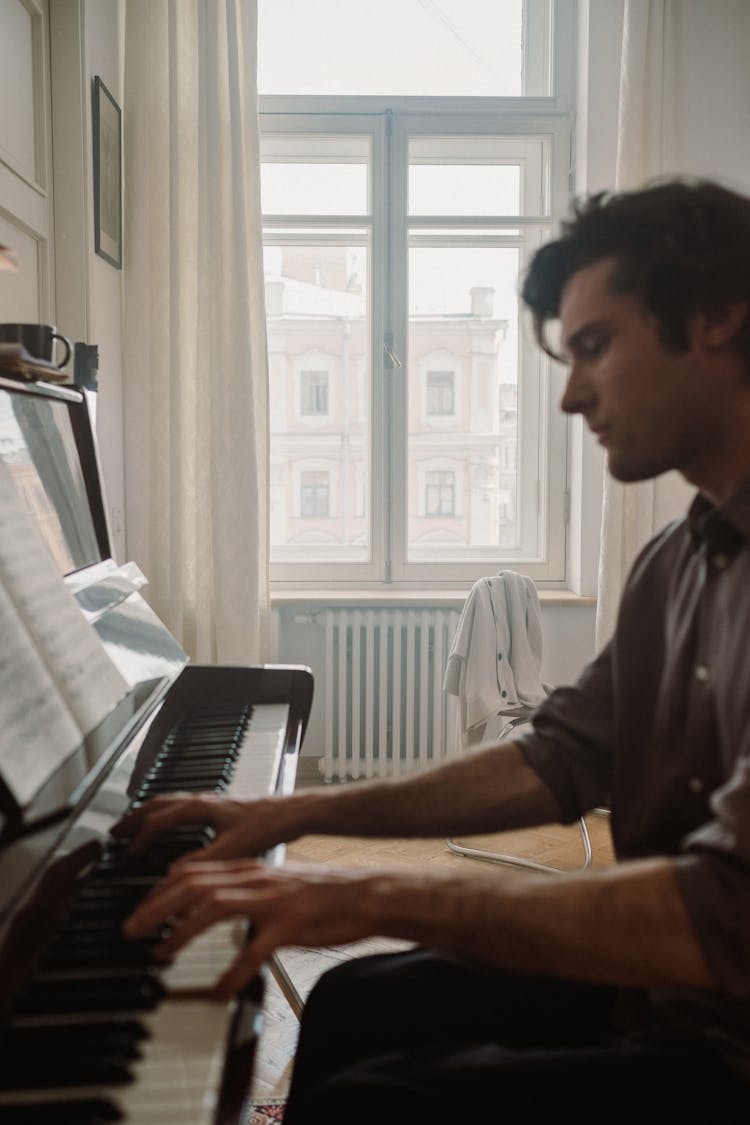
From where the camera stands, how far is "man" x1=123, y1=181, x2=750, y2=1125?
2.60ft

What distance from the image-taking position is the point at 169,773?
1220mm

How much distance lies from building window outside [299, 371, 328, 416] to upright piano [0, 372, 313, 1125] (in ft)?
8.23

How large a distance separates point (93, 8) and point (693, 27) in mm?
2169

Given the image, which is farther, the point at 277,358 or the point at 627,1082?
the point at 277,358

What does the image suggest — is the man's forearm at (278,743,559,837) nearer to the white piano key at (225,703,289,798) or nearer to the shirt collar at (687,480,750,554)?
the white piano key at (225,703,289,798)

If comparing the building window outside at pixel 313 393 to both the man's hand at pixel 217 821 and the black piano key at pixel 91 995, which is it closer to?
the man's hand at pixel 217 821

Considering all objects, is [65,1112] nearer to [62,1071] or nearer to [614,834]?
[62,1071]

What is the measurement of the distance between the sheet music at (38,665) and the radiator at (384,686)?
2.55 m

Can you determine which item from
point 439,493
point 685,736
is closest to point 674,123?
point 439,493

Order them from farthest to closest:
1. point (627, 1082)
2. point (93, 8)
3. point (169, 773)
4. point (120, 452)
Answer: point (120, 452) → point (93, 8) → point (169, 773) → point (627, 1082)

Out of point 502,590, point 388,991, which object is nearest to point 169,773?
point 388,991

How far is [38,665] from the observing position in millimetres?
1023

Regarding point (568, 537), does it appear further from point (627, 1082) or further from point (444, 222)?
point (627, 1082)

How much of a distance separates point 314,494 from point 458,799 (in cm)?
291
